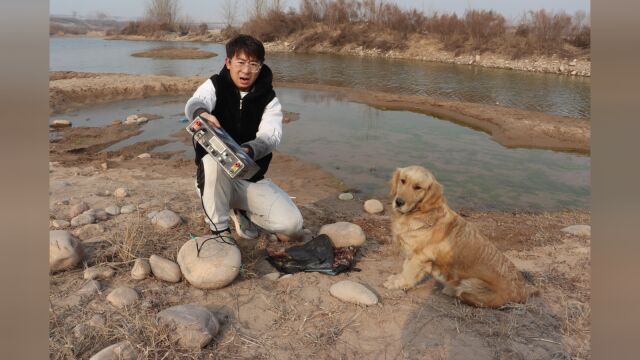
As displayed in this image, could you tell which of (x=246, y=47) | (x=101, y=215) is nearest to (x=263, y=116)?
(x=246, y=47)

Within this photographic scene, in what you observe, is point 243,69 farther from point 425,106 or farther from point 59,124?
point 425,106

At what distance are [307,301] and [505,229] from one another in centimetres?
388

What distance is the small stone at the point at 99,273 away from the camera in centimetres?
384

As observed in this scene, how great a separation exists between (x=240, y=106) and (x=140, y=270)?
2048mm

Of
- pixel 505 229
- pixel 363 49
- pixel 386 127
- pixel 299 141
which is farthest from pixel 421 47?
pixel 505 229

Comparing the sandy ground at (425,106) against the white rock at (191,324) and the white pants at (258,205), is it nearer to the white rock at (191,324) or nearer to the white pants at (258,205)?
the white pants at (258,205)

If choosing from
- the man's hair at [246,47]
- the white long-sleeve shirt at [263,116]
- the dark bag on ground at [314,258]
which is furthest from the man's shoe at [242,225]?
the man's hair at [246,47]

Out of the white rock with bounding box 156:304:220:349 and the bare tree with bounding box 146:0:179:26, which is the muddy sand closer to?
the white rock with bounding box 156:304:220:349

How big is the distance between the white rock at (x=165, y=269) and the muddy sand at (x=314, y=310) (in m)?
0.07

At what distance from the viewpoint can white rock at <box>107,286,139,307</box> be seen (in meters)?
3.46

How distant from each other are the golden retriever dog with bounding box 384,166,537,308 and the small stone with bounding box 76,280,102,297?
2.82m

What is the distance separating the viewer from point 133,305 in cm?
346

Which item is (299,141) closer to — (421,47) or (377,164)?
(377,164)

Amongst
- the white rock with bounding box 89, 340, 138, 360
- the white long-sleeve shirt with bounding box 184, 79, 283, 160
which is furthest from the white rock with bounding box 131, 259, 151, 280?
the white long-sleeve shirt with bounding box 184, 79, 283, 160
